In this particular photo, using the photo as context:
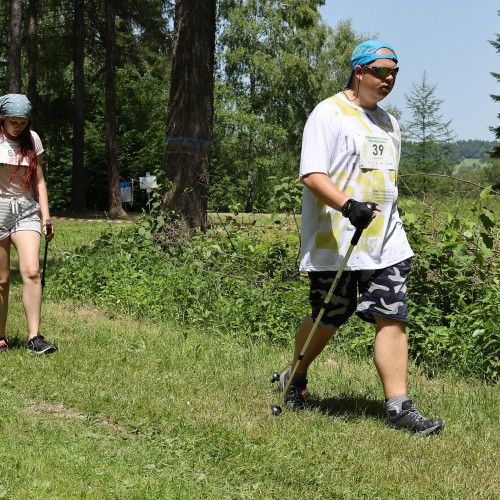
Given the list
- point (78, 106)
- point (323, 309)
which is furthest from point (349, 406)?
point (78, 106)

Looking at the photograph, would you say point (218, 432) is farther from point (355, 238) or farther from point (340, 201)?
point (340, 201)

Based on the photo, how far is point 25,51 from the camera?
3095 centimetres

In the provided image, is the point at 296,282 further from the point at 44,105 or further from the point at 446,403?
the point at 44,105

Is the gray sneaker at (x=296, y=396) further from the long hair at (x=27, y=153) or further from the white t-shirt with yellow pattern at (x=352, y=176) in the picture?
the long hair at (x=27, y=153)

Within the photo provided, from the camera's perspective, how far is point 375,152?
4.89 meters

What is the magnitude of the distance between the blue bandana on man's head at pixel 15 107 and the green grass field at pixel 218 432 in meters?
1.85

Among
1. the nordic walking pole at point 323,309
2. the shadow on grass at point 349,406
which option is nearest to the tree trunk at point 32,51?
the shadow on grass at point 349,406

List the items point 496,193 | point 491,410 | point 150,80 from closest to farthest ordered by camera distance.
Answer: point 491,410 → point 496,193 → point 150,80

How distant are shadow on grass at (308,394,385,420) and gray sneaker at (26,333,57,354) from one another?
227 centimetres

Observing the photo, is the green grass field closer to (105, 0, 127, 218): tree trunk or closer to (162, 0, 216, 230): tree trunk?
(162, 0, 216, 230): tree trunk

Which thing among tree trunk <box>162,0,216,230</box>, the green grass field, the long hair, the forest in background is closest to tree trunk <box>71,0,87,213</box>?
the forest in background

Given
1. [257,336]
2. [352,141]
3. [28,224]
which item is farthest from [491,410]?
[28,224]

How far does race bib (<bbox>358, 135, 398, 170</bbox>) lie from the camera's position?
4.86 m

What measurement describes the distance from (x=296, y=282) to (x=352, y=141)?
314 centimetres
